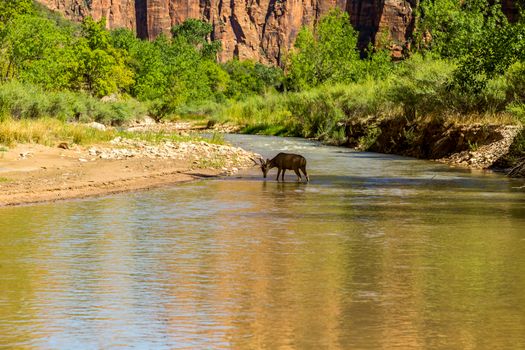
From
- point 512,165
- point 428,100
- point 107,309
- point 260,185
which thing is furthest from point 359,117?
point 107,309

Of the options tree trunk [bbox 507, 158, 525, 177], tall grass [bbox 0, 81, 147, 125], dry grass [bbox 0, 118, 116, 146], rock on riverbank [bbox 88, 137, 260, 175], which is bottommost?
tree trunk [bbox 507, 158, 525, 177]

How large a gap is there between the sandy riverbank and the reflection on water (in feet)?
5.26

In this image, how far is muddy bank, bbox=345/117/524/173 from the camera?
116ft

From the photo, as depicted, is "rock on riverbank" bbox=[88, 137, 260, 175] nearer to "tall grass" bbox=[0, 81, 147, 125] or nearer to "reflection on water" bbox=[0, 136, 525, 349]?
"tall grass" bbox=[0, 81, 147, 125]

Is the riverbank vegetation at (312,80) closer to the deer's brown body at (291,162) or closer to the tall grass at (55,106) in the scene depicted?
the tall grass at (55,106)

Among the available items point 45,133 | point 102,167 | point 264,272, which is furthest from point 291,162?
point 264,272

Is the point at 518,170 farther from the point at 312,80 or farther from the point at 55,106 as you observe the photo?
the point at 312,80

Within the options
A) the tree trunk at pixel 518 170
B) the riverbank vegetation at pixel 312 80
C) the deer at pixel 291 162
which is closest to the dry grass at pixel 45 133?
the riverbank vegetation at pixel 312 80

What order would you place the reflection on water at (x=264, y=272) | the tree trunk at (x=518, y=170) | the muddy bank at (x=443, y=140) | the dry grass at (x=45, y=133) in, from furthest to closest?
the muddy bank at (x=443, y=140) < the dry grass at (x=45, y=133) < the tree trunk at (x=518, y=170) < the reflection on water at (x=264, y=272)

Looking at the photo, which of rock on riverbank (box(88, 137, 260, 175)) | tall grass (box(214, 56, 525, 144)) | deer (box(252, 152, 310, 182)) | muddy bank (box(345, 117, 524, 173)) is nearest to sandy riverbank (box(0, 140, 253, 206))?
rock on riverbank (box(88, 137, 260, 175))

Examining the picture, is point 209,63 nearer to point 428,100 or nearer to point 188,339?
point 428,100

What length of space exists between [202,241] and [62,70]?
164 feet

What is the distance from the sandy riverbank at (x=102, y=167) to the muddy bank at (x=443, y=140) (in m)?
9.33

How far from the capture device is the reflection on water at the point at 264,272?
31.6 feet
